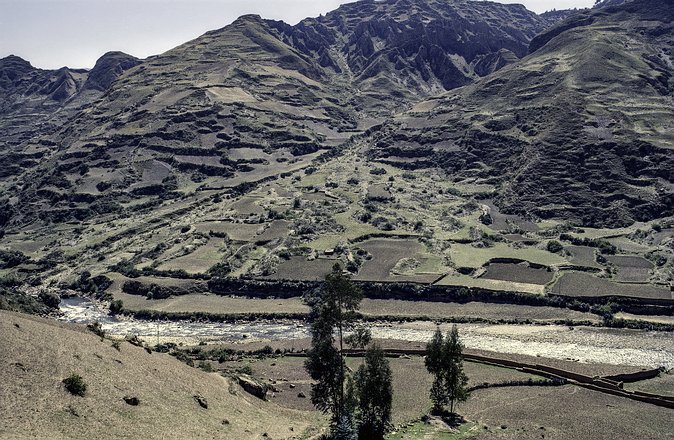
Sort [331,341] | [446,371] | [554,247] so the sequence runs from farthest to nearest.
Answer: [554,247] < [446,371] < [331,341]

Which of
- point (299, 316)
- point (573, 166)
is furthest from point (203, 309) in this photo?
point (573, 166)

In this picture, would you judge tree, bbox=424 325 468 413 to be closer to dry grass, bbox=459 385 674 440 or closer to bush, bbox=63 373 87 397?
dry grass, bbox=459 385 674 440

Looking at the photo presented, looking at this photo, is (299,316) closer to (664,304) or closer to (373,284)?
(373,284)

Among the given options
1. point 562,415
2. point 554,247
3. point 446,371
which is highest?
point 554,247

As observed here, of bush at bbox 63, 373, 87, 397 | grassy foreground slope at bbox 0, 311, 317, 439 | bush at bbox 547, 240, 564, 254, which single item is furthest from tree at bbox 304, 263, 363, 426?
bush at bbox 547, 240, 564, 254

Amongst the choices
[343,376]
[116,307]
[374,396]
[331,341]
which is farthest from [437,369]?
[116,307]

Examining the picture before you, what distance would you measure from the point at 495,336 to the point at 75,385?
72.8 meters

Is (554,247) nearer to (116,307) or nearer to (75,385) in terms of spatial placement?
(116,307)

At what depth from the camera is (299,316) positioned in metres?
115

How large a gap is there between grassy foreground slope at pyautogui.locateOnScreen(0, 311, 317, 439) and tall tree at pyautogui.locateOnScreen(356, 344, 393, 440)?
5932mm

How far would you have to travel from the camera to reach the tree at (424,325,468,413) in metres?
65.2

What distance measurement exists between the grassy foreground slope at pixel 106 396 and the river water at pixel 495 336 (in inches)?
1701

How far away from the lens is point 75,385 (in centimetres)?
4503

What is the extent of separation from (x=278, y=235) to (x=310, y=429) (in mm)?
95879
